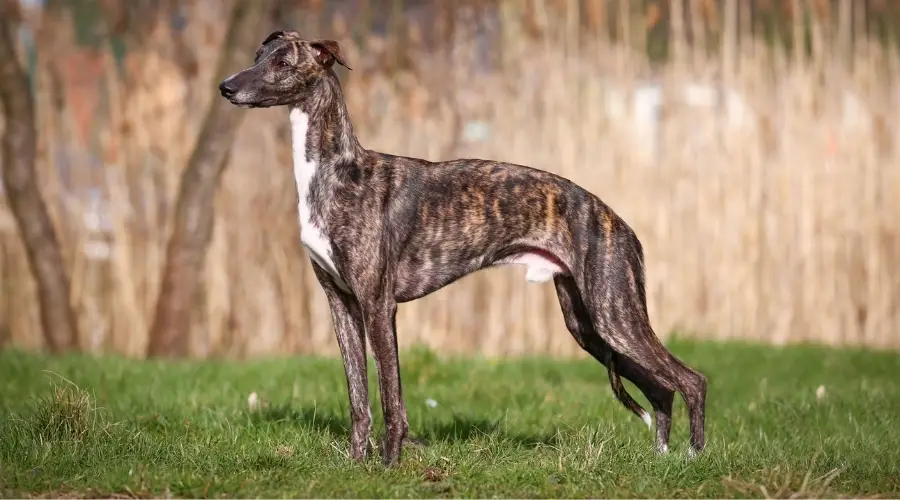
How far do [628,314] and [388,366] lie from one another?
126cm

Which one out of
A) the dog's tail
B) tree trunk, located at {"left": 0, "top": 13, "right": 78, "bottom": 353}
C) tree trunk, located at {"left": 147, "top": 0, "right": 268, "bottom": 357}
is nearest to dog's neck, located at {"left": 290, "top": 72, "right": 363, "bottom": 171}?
the dog's tail

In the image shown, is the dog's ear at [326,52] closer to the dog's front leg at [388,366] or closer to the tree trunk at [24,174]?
the dog's front leg at [388,366]

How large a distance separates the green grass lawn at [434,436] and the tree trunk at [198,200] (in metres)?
1.10

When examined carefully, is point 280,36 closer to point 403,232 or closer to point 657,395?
point 403,232

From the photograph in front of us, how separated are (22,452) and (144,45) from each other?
5977 millimetres

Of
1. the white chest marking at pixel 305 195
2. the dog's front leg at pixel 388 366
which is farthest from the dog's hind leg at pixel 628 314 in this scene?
the white chest marking at pixel 305 195

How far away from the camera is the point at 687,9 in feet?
36.4

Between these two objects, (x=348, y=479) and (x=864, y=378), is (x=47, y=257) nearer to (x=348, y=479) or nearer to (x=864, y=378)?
(x=348, y=479)

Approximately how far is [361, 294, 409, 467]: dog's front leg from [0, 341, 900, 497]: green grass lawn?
0.38ft

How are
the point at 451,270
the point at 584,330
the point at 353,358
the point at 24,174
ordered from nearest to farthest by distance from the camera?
the point at 451,270 < the point at 353,358 < the point at 584,330 < the point at 24,174

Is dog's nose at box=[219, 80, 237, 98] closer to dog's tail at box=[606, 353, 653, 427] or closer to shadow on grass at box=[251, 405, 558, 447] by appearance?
shadow on grass at box=[251, 405, 558, 447]

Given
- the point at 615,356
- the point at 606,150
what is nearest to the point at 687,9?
the point at 606,150

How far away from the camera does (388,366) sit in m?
5.52

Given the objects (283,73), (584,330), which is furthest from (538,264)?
(283,73)
